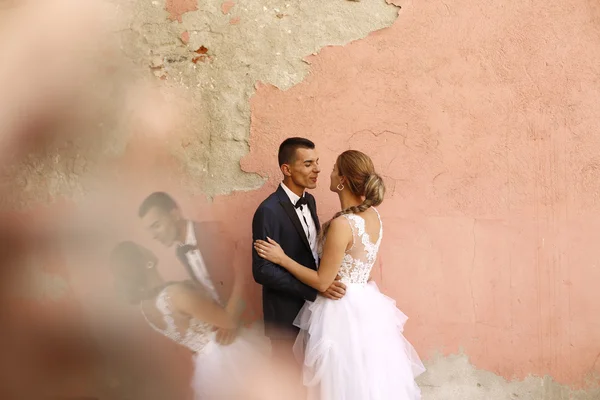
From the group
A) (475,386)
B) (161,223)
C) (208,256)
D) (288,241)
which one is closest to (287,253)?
(288,241)

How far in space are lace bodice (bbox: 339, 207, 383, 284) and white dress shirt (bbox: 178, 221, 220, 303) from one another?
0.97 m

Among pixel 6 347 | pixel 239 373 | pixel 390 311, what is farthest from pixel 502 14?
pixel 6 347

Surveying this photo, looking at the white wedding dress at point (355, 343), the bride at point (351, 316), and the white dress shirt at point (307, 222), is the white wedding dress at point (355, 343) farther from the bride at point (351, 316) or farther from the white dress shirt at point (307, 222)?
the white dress shirt at point (307, 222)

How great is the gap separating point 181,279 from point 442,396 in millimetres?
1793

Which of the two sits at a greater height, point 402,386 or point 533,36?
point 533,36

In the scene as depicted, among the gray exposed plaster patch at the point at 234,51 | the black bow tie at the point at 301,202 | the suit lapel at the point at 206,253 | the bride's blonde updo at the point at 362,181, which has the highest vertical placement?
the gray exposed plaster patch at the point at 234,51

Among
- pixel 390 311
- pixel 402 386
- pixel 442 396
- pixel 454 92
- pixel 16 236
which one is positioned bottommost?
pixel 442 396

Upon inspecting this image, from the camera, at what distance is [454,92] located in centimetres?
404

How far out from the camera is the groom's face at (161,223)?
13.1 ft

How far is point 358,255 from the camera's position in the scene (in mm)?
3332

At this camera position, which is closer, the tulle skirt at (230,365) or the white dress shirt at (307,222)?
the white dress shirt at (307,222)

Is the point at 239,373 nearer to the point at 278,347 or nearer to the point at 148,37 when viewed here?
the point at 278,347

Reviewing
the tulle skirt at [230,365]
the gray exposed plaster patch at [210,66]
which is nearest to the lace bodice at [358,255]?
the tulle skirt at [230,365]

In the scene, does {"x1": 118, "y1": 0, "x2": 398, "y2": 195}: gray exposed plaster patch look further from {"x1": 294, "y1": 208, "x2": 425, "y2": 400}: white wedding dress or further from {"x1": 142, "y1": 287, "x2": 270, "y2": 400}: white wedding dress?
{"x1": 294, "y1": 208, "x2": 425, "y2": 400}: white wedding dress
